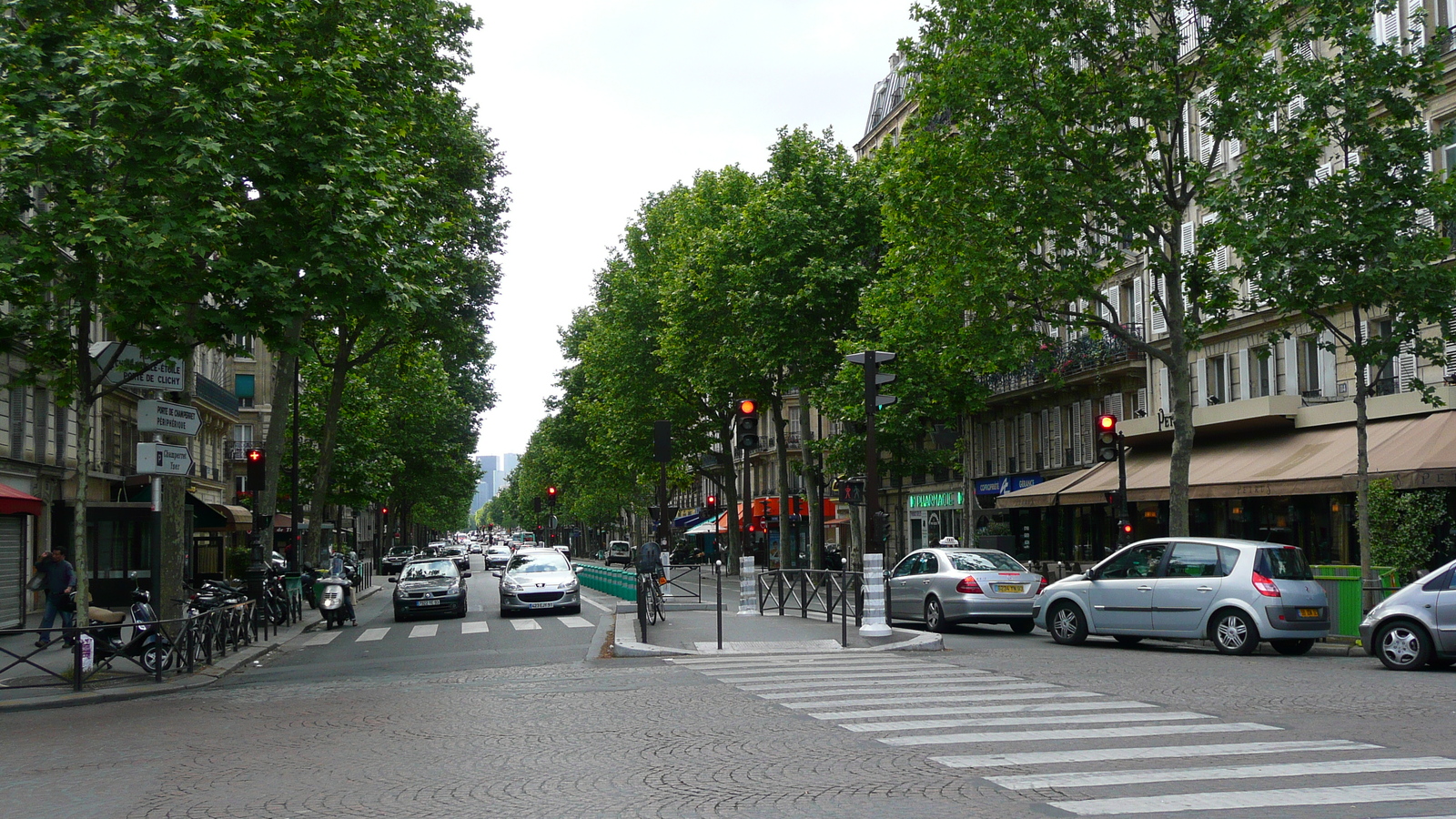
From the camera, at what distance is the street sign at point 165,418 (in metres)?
17.0

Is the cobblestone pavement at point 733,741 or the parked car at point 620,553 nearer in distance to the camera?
the cobblestone pavement at point 733,741

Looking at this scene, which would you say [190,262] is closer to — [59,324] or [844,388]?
[59,324]

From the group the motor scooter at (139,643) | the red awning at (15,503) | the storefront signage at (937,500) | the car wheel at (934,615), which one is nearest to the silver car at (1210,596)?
the car wheel at (934,615)

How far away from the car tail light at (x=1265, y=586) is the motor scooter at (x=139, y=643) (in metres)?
14.1

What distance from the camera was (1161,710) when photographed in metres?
11.6

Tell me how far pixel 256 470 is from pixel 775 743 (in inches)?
778

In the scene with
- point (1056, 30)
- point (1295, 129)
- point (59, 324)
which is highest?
point (1056, 30)

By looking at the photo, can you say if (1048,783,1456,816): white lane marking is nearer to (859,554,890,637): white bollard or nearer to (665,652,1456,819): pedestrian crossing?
(665,652,1456,819): pedestrian crossing

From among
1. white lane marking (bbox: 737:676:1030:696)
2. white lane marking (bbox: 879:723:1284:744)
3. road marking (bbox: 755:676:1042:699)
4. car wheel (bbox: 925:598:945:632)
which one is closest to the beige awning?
car wheel (bbox: 925:598:945:632)

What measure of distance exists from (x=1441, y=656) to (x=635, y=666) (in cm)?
962

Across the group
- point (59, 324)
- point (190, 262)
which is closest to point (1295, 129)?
point (190, 262)

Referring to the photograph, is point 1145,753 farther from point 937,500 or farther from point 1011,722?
point 937,500

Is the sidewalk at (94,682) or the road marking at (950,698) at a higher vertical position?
the road marking at (950,698)

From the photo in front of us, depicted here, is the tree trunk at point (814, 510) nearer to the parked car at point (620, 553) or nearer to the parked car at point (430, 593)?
the parked car at point (430, 593)
